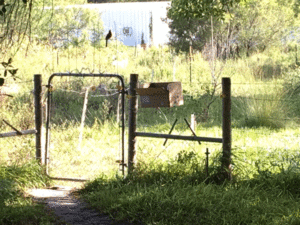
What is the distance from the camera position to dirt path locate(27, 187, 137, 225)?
458cm

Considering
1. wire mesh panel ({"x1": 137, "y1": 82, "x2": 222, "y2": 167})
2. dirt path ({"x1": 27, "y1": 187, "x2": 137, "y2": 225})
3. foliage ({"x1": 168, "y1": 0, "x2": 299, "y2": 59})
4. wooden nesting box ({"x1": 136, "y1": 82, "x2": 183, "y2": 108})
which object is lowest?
dirt path ({"x1": 27, "y1": 187, "x2": 137, "y2": 225})

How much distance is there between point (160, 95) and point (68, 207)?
2.40 m

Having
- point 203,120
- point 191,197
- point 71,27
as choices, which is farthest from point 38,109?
point 71,27

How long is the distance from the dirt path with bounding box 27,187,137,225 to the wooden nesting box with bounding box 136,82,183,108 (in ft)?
5.61

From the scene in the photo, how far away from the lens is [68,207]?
5105 mm

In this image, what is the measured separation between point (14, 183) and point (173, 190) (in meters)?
1.94

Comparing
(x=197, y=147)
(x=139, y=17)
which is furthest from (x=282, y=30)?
(x=197, y=147)

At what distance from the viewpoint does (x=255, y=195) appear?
16.2 feet

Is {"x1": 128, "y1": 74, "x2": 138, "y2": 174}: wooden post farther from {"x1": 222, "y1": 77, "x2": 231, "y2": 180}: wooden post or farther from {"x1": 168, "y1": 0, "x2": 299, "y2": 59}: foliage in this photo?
{"x1": 168, "y1": 0, "x2": 299, "y2": 59}: foliage

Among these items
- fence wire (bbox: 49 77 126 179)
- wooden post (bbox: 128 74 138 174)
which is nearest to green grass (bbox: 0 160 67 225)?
fence wire (bbox: 49 77 126 179)

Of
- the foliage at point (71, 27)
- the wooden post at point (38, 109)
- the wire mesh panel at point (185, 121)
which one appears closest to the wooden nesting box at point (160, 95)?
the wire mesh panel at point (185, 121)

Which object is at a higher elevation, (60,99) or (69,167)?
(60,99)

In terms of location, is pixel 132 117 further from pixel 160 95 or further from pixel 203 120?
pixel 203 120

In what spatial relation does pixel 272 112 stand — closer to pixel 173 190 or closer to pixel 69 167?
pixel 69 167
